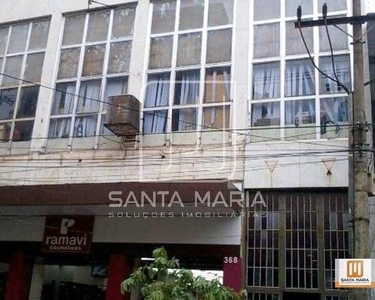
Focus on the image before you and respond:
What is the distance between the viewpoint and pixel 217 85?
1482 centimetres

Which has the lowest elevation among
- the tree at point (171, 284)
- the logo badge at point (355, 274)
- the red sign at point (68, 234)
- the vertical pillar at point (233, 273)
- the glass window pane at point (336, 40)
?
the tree at point (171, 284)

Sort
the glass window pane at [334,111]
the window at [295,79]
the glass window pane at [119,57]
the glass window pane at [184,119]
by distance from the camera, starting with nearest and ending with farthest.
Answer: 1. the glass window pane at [334,111]
2. the window at [295,79]
3. the glass window pane at [184,119]
4. the glass window pane at [119,57]

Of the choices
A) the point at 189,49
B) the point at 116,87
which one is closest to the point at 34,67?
the point at 116,87

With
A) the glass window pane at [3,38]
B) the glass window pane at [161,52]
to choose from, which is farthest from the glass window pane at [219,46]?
the glass window pane at [3,38]

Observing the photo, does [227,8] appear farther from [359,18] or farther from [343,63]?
[359,18]

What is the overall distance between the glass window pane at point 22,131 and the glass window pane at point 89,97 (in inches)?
70.0

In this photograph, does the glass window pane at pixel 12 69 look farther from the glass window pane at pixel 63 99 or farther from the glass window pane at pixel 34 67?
the glass window pane at pixel 63 99

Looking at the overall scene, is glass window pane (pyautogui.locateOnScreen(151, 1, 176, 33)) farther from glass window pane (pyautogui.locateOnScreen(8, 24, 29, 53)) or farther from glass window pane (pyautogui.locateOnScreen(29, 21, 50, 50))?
glass window pane (pyautogui.locateOnScreen(8, 24, 29, 53))

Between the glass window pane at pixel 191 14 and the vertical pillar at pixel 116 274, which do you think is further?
the glass window pane at pixel 191 14

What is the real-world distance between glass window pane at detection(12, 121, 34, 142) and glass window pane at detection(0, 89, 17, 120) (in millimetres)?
556

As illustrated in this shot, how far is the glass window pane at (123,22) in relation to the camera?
53.7ft

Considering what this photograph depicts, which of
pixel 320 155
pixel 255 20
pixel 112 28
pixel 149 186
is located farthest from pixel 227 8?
pixel 149 186

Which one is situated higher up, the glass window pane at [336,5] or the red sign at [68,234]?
the glass window pane at [336,5]

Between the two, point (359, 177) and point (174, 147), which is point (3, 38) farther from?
point (359, 177)
